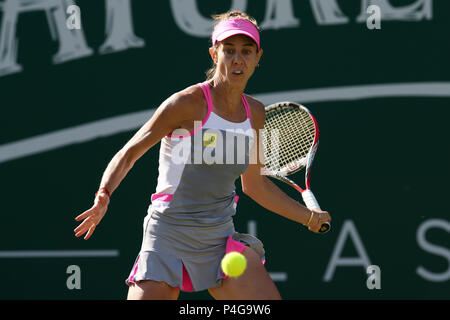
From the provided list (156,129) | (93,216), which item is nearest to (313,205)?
(156,129)

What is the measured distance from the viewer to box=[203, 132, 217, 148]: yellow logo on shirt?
303cm

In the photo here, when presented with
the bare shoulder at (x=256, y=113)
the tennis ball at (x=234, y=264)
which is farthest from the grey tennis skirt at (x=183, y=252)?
the bare shoulder at (x=256, y=113)

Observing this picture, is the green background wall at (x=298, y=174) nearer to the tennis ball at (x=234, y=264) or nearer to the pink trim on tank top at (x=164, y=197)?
the pink trim on tank top at (x=164, y=197)

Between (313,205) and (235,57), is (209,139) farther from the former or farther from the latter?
(313,205)

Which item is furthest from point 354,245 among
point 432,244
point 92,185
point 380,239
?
point 92,185

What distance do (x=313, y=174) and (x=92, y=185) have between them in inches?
56.9

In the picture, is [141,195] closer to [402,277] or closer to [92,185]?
[92,185]

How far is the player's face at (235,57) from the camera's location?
311 cm

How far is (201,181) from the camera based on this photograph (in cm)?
305

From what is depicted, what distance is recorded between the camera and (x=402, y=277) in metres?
4.84

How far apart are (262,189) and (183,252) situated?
0.51m

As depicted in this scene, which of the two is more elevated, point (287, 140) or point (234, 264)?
point (287, 140)

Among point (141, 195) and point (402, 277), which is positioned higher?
point (141, 195)

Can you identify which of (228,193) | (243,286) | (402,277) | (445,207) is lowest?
(402,277)
